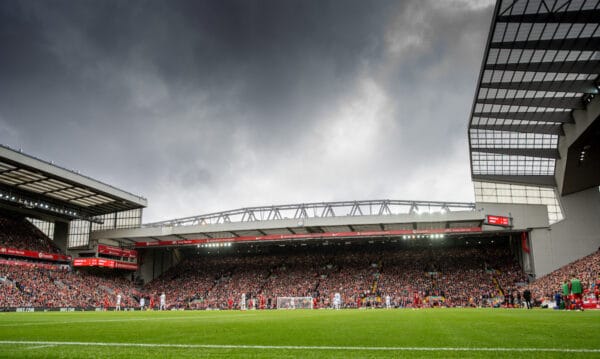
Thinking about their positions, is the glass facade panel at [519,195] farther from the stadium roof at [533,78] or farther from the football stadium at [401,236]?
the stadium roof at [533,78]

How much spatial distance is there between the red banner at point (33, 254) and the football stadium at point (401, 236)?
7.0 inches

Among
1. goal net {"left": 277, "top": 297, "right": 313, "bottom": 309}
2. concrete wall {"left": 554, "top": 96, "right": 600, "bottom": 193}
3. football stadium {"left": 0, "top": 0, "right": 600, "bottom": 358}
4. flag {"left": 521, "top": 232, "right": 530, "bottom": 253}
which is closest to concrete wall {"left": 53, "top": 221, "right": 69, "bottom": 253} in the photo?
football stadium {"left": 0, "top": 0, "right": 600, "bottom": 358}

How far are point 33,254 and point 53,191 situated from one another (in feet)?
25.4

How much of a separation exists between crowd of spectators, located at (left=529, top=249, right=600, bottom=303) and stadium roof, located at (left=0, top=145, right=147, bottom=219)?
45.4m

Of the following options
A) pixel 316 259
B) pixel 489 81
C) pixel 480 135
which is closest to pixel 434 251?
pixel 316 259

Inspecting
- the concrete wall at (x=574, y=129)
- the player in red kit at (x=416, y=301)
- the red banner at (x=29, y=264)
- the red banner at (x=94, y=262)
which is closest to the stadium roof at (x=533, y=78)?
the concrete wall at (x=574, y=129)

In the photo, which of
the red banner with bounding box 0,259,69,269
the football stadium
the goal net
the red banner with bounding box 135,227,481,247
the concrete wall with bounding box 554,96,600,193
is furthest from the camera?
the red banner with bounding box 135,227,481,247

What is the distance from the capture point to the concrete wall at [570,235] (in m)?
42.8

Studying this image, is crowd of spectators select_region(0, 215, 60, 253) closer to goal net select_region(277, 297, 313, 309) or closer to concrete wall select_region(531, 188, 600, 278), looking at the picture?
goal net select_region(277, 297, 313, 309)

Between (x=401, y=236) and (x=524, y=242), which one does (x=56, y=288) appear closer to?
(x=401, y=236)

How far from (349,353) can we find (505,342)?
8.34 feet

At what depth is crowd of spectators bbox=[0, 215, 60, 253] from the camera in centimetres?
4569

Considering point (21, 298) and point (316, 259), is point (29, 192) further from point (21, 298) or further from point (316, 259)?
point (316, 259)

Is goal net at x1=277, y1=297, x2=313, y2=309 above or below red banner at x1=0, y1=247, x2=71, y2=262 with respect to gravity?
below
